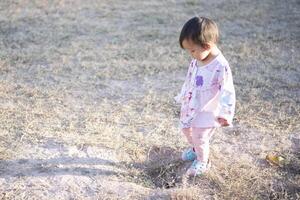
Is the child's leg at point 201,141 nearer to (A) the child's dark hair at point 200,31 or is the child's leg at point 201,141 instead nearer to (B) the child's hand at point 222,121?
(B) the child's hand at point 222,121

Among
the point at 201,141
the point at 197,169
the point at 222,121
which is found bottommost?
the point at 197,169

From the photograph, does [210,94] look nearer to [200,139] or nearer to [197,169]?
[200,139]

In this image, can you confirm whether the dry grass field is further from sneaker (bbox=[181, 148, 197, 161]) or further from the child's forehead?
the child's forehead

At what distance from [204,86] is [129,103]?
1534 mm

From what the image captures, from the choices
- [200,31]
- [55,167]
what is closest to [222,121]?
[200,31]

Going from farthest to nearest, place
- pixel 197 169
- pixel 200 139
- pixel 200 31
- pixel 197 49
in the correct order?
pixel 197 169
pixel 200 139
pixel 197 49
pixel 200 31

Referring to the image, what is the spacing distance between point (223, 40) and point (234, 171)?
3.01 meters

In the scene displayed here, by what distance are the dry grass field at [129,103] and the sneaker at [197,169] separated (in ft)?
0.17

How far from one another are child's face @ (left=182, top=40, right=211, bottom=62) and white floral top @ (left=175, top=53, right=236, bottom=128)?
0.22ft

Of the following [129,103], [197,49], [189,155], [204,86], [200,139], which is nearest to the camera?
[197,49]

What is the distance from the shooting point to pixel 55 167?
344cm

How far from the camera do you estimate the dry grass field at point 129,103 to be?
3344 mm

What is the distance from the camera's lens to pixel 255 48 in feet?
19.3

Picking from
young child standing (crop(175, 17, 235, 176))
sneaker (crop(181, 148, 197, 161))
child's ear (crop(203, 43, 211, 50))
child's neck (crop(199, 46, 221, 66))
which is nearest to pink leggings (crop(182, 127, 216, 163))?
young child standing (crop(175, 17, 235, 176))
